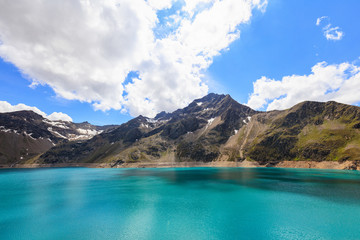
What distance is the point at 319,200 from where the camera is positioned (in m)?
51.8

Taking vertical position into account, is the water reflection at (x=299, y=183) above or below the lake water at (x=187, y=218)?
below

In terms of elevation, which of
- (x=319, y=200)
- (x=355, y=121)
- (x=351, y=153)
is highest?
(x=355, y=121)

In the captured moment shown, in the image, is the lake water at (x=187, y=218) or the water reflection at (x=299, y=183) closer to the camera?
the lake water at (x=187, y=218)

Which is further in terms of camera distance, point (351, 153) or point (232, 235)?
point (351, 153)

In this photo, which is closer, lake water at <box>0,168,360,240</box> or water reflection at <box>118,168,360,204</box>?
lake water at <box>0,168,360,240</box>

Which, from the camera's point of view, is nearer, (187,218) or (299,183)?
(187,218)

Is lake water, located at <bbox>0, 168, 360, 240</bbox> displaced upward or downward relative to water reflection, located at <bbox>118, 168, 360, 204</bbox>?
upward

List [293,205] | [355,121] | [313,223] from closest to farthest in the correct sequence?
[313,223], [293,205], [355,121]

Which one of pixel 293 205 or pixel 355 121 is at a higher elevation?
pixel 355 121

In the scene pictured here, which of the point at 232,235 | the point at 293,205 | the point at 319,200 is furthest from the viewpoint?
the point at 319,200

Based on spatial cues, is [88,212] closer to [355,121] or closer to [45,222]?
[45,222]

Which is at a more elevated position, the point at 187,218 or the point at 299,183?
the point at 187,218

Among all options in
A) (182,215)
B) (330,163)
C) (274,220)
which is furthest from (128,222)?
(330,163)

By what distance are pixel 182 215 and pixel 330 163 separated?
188676 mm
